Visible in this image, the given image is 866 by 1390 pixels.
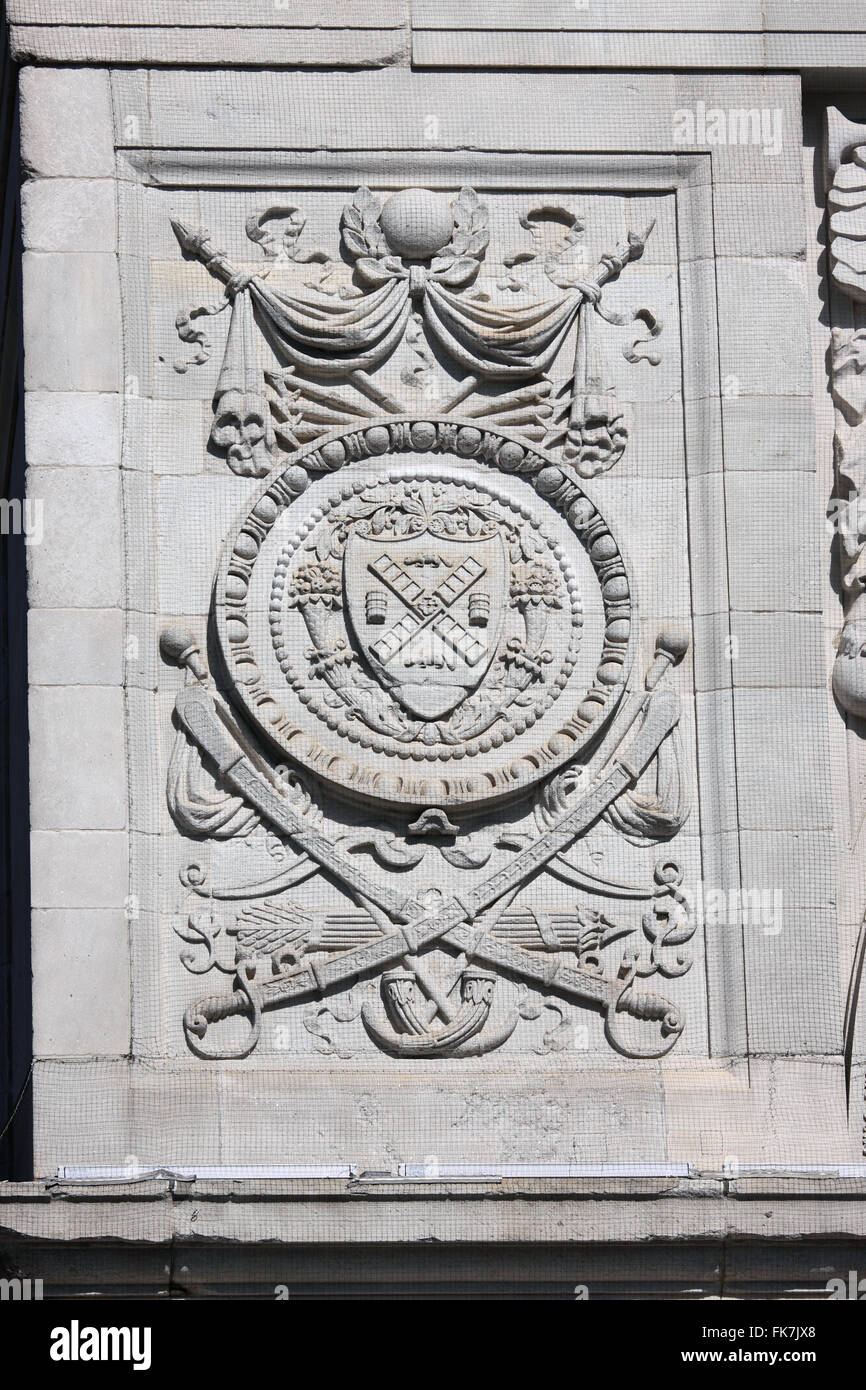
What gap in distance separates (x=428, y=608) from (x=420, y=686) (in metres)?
0.34

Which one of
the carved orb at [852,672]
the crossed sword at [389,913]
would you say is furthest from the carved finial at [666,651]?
the carved orb at [852,672]

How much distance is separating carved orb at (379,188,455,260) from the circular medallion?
81 cm

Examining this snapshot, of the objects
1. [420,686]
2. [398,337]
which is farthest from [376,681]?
[398,337]

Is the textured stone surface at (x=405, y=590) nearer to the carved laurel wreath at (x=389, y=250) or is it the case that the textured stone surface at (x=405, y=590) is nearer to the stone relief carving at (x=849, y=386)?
the carved laurel wreath at (x=389, y=250)

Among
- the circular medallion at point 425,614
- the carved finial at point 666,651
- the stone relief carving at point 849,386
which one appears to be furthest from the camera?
the stone relief carving at point 849,386

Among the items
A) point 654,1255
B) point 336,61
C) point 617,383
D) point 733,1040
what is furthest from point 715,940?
point 336,61

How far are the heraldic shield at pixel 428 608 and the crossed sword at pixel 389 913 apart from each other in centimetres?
68

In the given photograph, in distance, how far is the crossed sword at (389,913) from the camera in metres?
13.3

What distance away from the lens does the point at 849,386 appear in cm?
1413

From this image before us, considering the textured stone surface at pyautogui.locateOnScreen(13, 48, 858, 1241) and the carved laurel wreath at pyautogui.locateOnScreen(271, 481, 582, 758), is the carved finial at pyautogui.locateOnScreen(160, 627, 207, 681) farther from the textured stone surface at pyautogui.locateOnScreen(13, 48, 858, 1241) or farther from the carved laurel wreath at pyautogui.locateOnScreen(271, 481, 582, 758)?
the carved laurel wreath at pyautogui.locateOnScreen(271, 481, 582, 758)

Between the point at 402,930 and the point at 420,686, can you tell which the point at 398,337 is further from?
the point at 402,930

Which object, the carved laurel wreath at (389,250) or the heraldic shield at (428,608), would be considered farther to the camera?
the carved laurel wreath at (389,250)

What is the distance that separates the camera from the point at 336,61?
14.1 m
